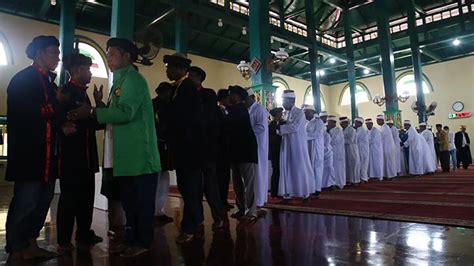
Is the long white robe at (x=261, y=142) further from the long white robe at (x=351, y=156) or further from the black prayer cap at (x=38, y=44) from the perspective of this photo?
the long white robe at (x=351, y=156)

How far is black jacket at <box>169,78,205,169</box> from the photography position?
216 centimetres

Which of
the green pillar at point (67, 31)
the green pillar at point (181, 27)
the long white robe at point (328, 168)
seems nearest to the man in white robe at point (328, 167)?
the long white robe at point (328, 168)

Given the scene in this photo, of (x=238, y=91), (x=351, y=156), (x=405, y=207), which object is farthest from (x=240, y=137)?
(x=351, y=156)

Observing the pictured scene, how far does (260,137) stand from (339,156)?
2.54m

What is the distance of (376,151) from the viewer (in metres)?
6.87

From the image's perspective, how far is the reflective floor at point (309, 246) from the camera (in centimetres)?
171

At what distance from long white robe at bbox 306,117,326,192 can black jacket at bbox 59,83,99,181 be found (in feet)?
9.16

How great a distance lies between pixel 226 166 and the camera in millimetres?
3342

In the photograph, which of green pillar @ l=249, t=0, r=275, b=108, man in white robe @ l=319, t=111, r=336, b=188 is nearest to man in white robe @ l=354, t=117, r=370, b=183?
man in white robe @ l=319, t=111, r=336, b=188

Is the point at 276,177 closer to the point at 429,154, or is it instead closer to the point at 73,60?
the point at 73,60

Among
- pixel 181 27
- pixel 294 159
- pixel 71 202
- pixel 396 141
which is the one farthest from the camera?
pixel 181 27

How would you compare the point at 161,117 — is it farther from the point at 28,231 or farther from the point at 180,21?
the point at 180,21

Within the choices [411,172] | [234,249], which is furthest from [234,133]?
[411,172]

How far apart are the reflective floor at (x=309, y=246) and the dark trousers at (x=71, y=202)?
0.18 m
